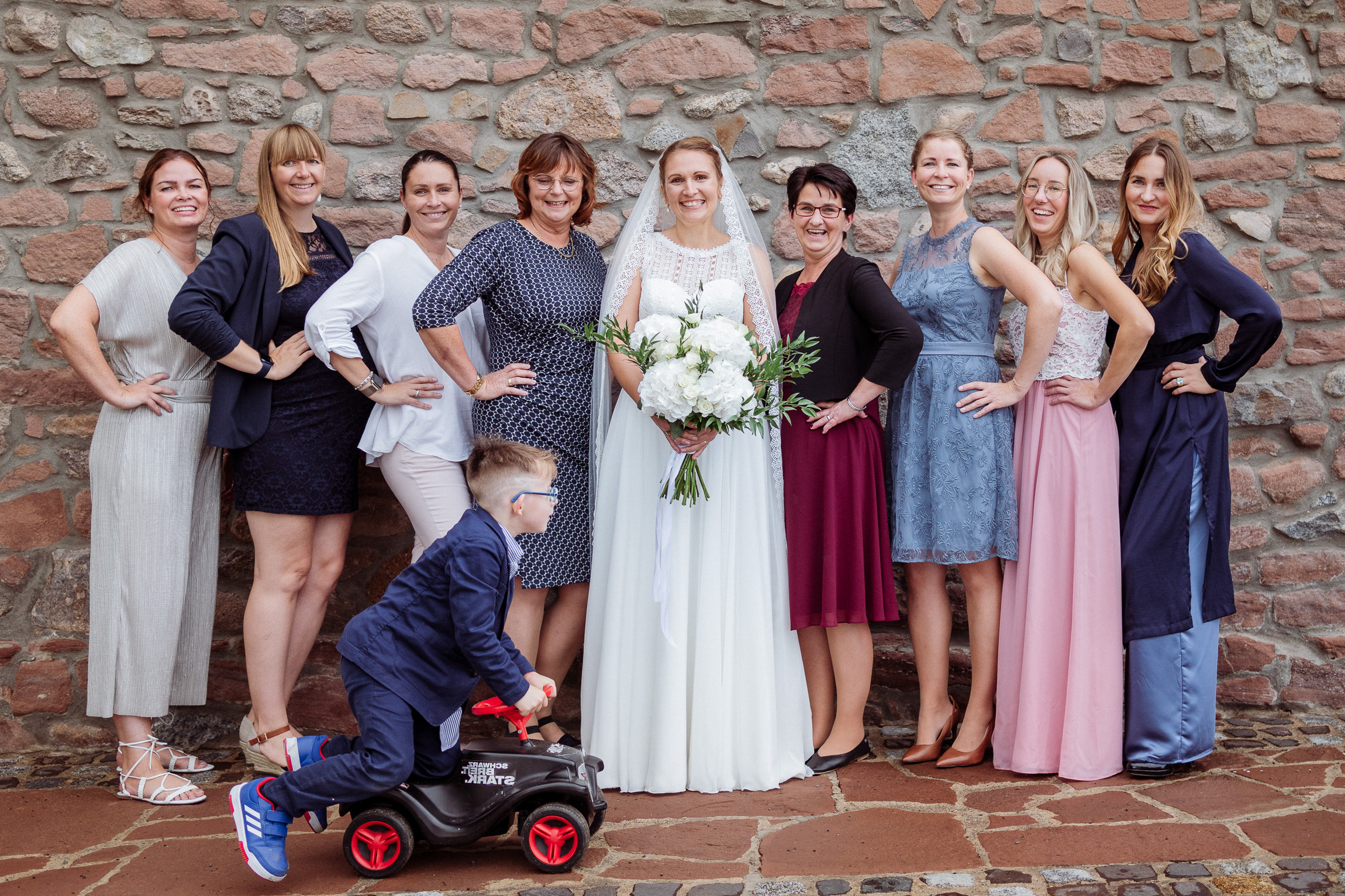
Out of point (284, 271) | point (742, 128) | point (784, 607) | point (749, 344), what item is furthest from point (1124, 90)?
point (284, 271)

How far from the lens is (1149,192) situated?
3729 millimetres

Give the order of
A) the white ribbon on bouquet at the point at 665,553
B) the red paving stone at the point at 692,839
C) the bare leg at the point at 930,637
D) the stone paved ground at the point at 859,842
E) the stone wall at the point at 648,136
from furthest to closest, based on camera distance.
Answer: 1. the stone wall at the point at 648,136
2. the bare leg at the point at 930,637
3. the white ribbon on bouquet at the point at 665,553
4. the red paving stone at the point at 692,839
5. the stone paved ground at the point at 859,842

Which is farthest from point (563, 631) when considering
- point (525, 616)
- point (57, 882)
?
point (57, 882)

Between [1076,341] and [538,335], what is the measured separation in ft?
6.13

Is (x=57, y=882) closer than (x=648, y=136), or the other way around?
(x=57, y=882)

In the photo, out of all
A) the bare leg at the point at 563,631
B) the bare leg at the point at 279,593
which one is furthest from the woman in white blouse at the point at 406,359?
the bare leg at the point at 563,631

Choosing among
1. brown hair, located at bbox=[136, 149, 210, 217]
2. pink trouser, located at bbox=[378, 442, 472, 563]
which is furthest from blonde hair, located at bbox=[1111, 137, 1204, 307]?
brown hair, located at bbox=[136, 149, 210, 217]

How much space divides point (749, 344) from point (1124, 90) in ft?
7.66

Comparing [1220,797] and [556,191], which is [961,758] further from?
[556,191]

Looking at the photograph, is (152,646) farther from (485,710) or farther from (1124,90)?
(1124,90)

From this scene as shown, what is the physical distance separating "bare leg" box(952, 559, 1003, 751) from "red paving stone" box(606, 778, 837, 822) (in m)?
0.59

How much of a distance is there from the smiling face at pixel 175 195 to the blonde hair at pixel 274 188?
25 cm

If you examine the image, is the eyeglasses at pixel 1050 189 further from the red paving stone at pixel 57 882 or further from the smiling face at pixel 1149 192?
the red paving stone at pixel 57 882

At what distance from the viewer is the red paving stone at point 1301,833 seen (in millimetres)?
2947
